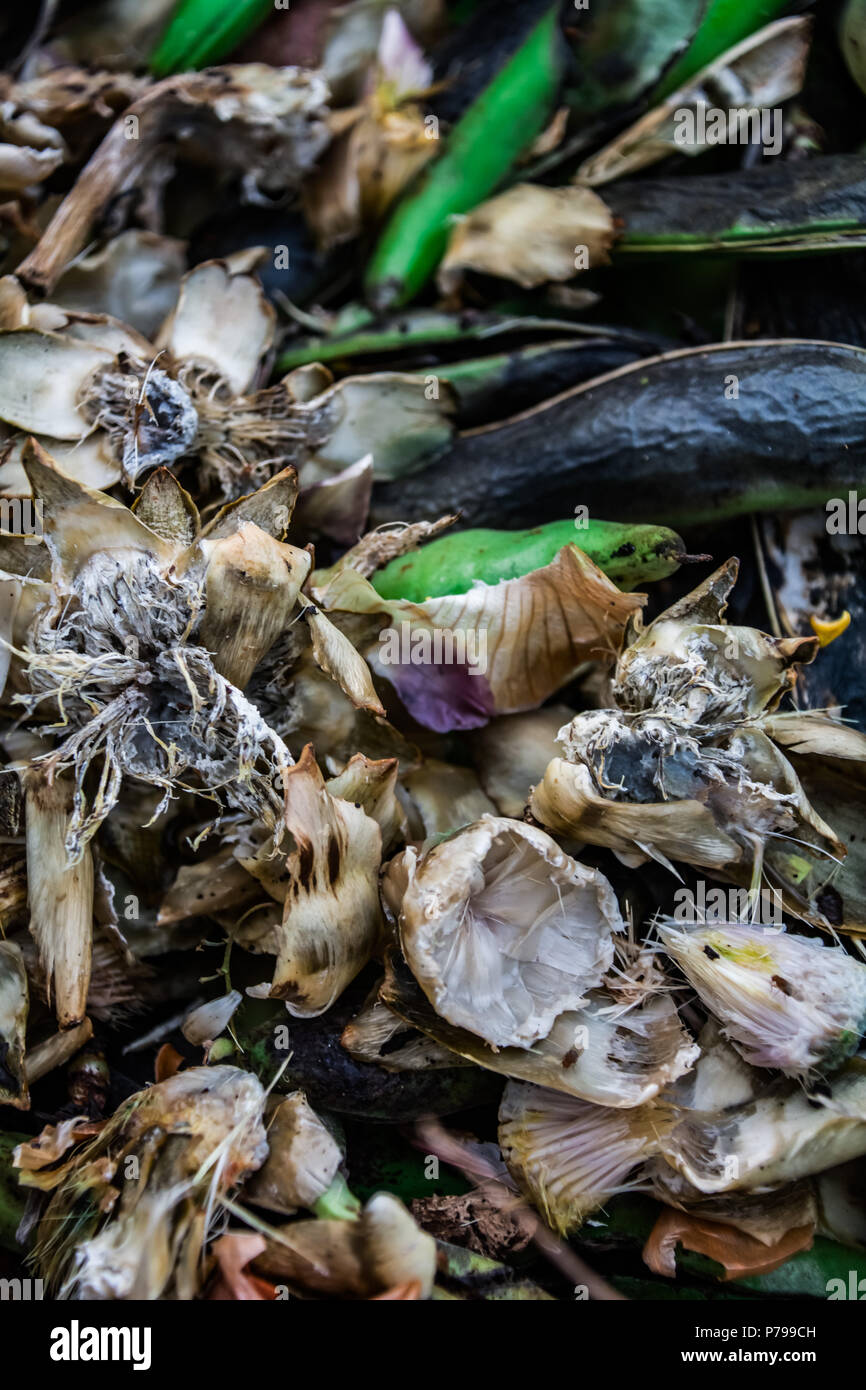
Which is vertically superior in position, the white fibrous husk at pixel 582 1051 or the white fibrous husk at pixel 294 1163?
the white fibrous husk at pixel 582 1051

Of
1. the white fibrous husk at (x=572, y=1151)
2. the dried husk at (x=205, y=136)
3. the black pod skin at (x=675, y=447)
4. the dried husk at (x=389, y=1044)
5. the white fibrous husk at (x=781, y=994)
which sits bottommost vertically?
the white fibrous husk at (x=572, y=1151)

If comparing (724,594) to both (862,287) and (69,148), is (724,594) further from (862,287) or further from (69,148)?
(69,148)

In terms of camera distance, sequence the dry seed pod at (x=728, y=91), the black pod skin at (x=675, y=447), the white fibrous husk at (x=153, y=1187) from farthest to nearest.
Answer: the dry seed pod at (x=728, y=91) → the black pod skin at (x=675, y=447) → the white fibrous husk at (x=153, y=1187)

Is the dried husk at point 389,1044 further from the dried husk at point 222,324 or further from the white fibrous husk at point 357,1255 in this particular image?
the dried husk at point 222,324

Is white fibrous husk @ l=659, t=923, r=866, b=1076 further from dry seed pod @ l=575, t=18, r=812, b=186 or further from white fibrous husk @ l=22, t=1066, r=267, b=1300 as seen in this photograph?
dry seed pod @ l=575, t=18, r=812, b=186

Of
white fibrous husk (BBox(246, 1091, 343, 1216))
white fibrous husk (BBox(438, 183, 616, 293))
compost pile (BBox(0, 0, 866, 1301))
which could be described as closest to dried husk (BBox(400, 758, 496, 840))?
compost pile (BBox(0, 0, 866, 1301))

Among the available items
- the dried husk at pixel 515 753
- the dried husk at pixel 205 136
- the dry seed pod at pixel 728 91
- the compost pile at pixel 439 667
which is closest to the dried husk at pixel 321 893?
the compost pile at pixel 439 667
